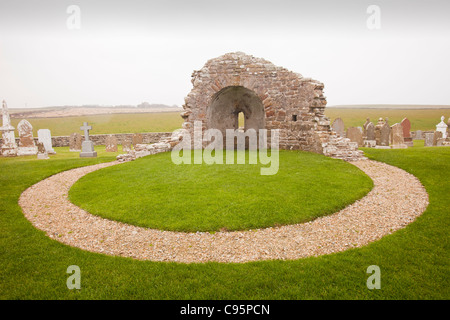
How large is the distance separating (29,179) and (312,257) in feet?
38.3

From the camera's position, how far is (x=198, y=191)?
27.8ft

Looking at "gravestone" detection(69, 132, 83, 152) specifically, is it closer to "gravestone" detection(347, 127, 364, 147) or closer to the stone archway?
the stone archway

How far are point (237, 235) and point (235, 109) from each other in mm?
12812

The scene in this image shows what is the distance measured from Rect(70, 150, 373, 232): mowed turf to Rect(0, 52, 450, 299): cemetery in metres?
0.05

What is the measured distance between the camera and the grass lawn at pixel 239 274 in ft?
13.2

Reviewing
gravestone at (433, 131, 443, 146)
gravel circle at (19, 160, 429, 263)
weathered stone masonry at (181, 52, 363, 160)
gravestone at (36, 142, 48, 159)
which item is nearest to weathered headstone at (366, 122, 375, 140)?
gravestone at (433, 131, 443, 146)

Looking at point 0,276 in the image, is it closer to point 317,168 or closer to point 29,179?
point 29,179

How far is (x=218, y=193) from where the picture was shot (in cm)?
825

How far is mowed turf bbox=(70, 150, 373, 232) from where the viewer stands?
22.0 ft

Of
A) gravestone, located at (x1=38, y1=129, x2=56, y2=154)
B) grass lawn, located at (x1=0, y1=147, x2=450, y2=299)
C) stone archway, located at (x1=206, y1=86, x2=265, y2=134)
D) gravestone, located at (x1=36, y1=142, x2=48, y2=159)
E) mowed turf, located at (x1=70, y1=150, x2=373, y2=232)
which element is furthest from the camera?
gravestone, located at (x1=38, y1=129, x2=56, y2=154)

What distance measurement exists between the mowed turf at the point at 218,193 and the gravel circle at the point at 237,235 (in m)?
0.28

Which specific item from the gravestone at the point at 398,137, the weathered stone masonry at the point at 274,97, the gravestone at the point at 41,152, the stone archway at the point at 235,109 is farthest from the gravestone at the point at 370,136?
the gravestone at the point at 41,152

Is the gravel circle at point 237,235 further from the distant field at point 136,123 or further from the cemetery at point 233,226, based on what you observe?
the distant field at point 136,123

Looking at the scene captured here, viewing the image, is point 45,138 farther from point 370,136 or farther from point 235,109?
point 370,136
